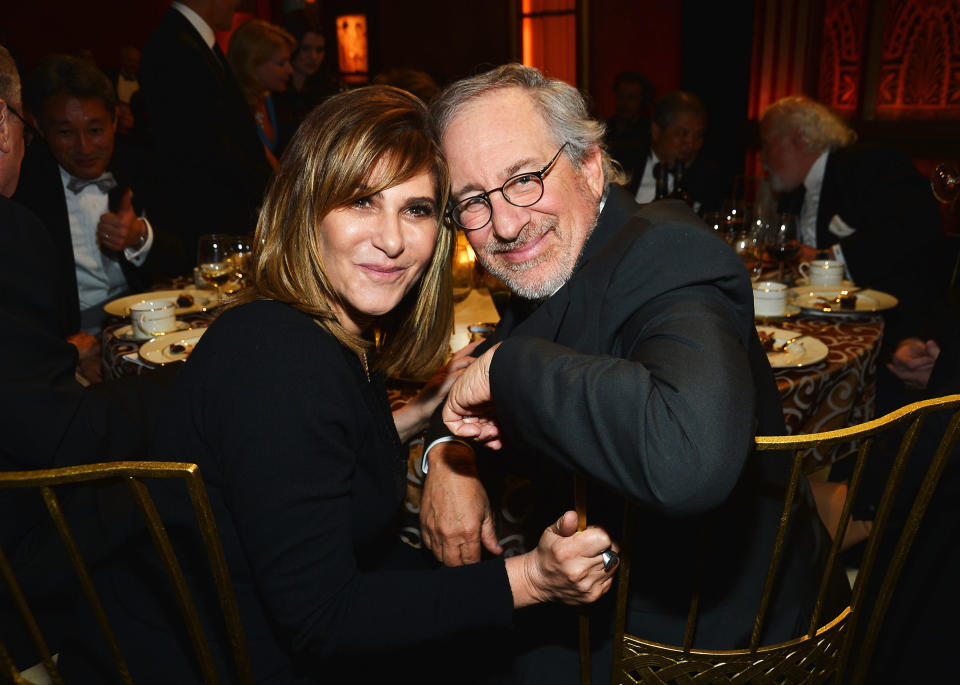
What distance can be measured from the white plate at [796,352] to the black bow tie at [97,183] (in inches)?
114

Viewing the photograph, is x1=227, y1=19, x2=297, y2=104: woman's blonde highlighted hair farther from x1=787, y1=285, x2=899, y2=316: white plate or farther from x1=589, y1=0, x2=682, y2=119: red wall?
x1=589, y1=0, x2=682, y2=119: red wall

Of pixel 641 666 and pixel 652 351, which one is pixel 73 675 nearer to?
→ pixel 641 666

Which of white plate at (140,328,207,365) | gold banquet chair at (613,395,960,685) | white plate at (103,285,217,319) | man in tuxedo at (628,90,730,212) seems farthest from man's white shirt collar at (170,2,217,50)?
gold banquet chair at (613,395,960,685)

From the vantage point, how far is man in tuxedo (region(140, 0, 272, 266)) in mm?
3791

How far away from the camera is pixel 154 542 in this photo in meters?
0.97

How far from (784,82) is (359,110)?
680cm

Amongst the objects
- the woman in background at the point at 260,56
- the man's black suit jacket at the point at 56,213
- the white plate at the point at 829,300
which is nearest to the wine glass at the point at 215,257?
the man's black suit jacket at the point at 56,213

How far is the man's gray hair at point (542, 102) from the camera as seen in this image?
1520 millimetres

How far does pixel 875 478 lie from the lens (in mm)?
1747

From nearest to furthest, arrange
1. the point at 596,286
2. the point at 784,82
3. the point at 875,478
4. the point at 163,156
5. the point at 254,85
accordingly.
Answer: the point at 596,286
the point at 875,478
the point at 163,156
the point at 254,85
the point at 784,82

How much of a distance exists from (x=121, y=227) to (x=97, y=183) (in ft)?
2.14

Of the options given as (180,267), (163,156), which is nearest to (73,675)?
(180,267)

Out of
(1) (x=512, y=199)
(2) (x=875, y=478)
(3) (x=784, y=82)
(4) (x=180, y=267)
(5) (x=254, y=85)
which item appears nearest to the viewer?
(1) (x=512, y=199)

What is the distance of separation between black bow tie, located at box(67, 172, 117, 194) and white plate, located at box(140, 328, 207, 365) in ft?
4.94
